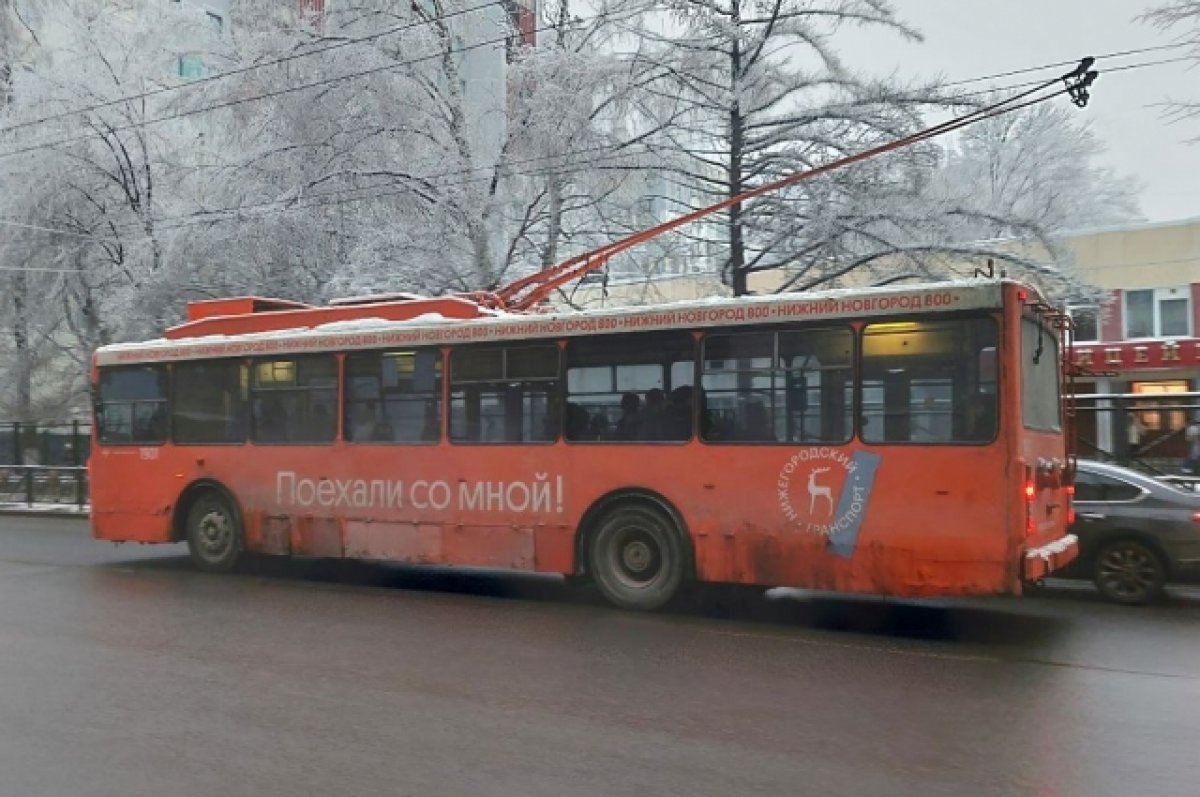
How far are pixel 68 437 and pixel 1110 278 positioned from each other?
2741 centimetres

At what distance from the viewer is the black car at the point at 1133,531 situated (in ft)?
37.3

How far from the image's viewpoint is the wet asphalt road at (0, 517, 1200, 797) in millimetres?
5855

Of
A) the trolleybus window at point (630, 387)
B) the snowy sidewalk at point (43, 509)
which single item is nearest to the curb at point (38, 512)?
the snowy sidewalk at point (43, 509)

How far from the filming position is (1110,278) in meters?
31.7

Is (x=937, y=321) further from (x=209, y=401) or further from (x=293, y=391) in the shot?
(x=209, y=401)

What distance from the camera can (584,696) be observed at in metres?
7.56

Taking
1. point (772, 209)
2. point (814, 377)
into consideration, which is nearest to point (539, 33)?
point (772, 209)

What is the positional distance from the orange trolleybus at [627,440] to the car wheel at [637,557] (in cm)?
2

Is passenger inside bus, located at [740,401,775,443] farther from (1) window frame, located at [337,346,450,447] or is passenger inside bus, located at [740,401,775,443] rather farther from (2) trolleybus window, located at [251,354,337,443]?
(2) trolleybus window, located at [251,354,337,443]

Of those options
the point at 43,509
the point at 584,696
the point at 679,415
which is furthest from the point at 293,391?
the point at 43,509

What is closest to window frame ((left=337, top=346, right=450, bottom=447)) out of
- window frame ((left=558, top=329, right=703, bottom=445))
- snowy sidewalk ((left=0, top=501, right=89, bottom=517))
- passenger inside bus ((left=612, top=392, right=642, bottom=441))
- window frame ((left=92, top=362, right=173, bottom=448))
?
window frame ((left=558, top=329, right=703, bottom=445))

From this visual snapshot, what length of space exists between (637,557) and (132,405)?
7507mm

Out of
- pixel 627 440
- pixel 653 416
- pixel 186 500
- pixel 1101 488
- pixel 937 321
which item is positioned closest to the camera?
pixel 937 321

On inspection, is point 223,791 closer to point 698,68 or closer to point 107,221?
point 698,68
